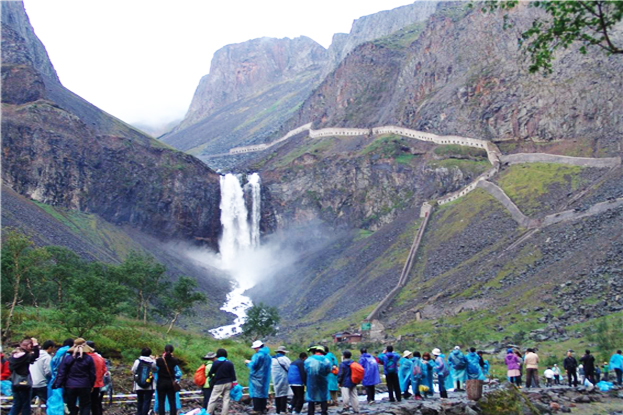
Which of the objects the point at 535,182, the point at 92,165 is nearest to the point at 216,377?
the point at 535,182

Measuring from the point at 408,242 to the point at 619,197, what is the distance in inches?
1125

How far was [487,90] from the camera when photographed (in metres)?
107

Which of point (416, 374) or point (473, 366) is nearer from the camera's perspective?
point (416, 374)

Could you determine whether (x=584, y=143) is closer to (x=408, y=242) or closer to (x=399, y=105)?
(x=408, y=242)

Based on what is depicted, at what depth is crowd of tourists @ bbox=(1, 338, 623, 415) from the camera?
13750mm

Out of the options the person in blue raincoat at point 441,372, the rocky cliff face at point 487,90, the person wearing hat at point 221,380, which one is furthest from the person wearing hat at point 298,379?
the rocky cliff face at point 487,90

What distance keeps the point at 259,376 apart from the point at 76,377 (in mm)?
4668

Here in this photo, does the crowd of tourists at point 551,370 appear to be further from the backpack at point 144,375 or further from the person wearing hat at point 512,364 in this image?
the backpack at point 144,375

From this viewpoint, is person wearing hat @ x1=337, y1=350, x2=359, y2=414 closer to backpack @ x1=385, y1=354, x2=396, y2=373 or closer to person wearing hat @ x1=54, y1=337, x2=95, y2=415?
backpack @ x1=385, y1=354, x2=396, y2=373

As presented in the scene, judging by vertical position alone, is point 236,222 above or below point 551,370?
above

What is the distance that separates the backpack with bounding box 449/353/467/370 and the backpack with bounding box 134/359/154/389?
11.1 meters

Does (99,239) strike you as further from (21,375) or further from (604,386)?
(21,375)

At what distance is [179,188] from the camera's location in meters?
122

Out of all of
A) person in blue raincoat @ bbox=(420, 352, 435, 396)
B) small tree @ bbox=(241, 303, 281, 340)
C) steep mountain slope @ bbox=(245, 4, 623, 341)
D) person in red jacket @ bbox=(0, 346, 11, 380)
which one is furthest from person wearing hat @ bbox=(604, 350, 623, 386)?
small tree @ bbox=(241, 303, 281, 340)
